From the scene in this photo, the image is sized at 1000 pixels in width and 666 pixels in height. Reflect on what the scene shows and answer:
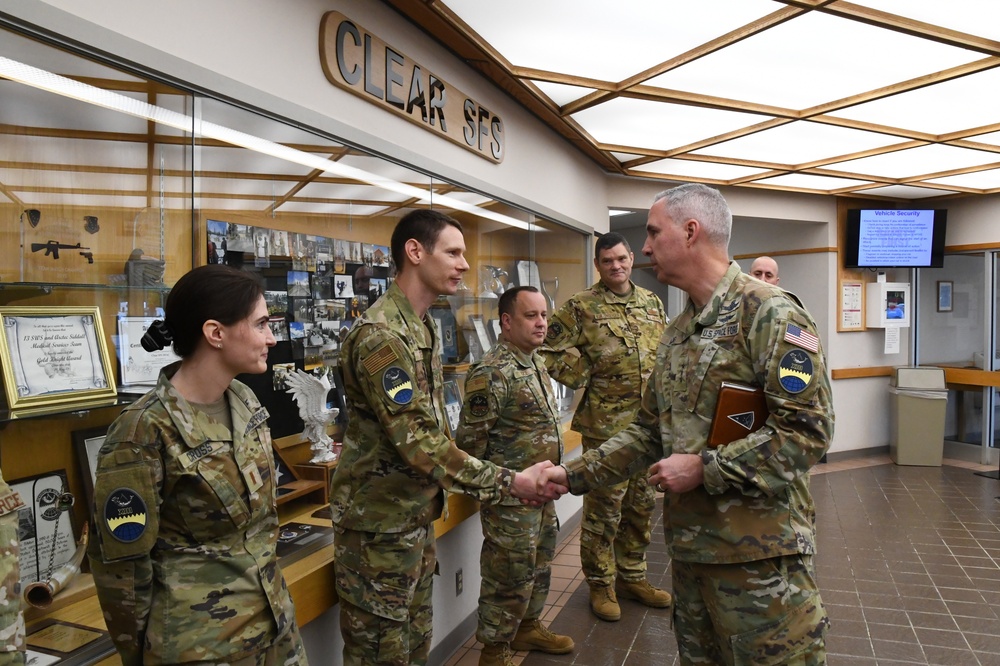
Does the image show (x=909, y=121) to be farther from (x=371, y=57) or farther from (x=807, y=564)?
(x=807, y=564)

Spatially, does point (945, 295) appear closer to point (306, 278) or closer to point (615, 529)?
point (615, 529)

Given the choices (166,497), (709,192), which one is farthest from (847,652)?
(166,497)

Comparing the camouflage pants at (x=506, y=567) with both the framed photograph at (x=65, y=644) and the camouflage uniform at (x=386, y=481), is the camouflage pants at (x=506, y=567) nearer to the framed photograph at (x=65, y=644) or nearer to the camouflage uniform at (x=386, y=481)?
the camouflage uniform at (x=386, y=481)

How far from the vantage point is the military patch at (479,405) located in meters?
3.03

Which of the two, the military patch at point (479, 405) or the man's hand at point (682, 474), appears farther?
the military patch at point (479, 405)

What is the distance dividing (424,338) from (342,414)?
2.61 feet

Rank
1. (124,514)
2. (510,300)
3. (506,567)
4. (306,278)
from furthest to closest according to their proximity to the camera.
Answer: (510,300), (506,567), (306,278), (124,514)

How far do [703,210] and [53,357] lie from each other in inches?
70.9

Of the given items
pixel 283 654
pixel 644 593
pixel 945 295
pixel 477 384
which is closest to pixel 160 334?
pixel 283 654

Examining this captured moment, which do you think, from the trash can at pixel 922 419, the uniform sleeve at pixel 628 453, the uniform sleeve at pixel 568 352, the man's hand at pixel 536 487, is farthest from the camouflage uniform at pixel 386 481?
the trash can at pixel 922 419

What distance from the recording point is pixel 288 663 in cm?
162

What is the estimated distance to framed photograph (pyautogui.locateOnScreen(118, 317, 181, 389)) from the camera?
193cm

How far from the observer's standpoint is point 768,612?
1768 millimetres

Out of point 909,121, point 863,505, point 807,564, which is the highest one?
point 909,121
